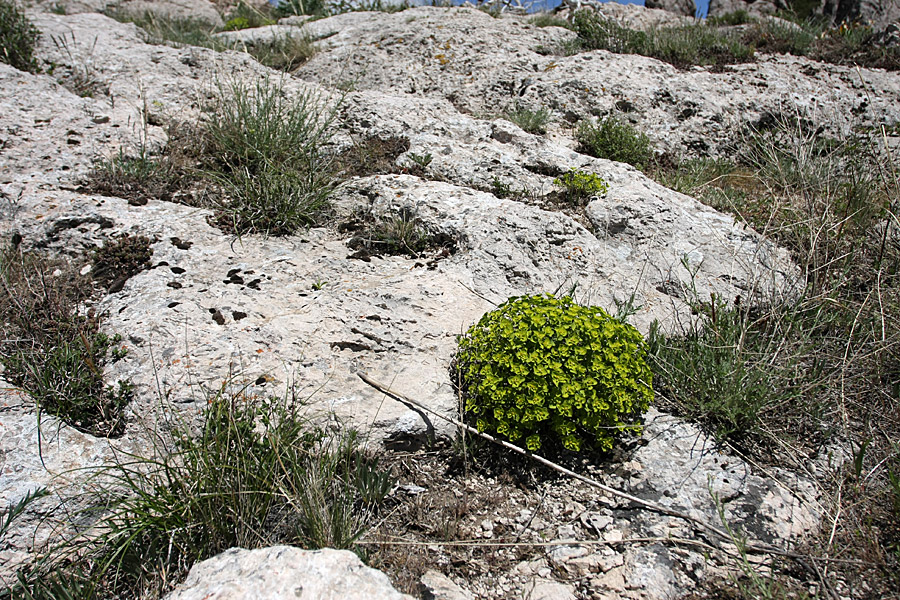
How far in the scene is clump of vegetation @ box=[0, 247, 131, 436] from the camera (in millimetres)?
3428

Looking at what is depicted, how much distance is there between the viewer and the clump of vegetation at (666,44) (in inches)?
334

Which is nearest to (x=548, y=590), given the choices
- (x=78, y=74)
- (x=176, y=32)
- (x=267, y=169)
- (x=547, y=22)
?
(x=267, y=169)

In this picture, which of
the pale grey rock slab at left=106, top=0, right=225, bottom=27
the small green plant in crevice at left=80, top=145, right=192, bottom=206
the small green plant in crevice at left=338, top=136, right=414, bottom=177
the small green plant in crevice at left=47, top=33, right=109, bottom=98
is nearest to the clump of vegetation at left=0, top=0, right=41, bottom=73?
the small green plant in crevice at left=47, top=33, right=109, bottom=98

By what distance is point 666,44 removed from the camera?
8.50m

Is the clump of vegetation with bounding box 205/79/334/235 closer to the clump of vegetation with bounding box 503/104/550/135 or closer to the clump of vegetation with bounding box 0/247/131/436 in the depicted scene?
the clump of vegetation with bounding box 0/247/131/436

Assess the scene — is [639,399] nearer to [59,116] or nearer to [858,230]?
[858,230]

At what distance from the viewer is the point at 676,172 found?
688 cm

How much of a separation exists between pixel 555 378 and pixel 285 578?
1.94 m

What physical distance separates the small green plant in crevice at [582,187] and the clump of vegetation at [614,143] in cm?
114

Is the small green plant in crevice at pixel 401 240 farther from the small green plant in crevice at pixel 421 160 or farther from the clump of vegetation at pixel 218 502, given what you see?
the clump of vegetation at pixel 218 502

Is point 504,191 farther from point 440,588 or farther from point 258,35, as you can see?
point 258,35

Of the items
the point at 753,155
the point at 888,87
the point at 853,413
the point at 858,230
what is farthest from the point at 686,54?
the point at 853,413

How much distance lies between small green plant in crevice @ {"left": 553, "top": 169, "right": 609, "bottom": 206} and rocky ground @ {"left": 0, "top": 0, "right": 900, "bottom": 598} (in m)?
0.15

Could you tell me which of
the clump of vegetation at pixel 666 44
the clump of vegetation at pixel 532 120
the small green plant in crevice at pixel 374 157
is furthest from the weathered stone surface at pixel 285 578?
the clump of vegetation at pixel 666 44
